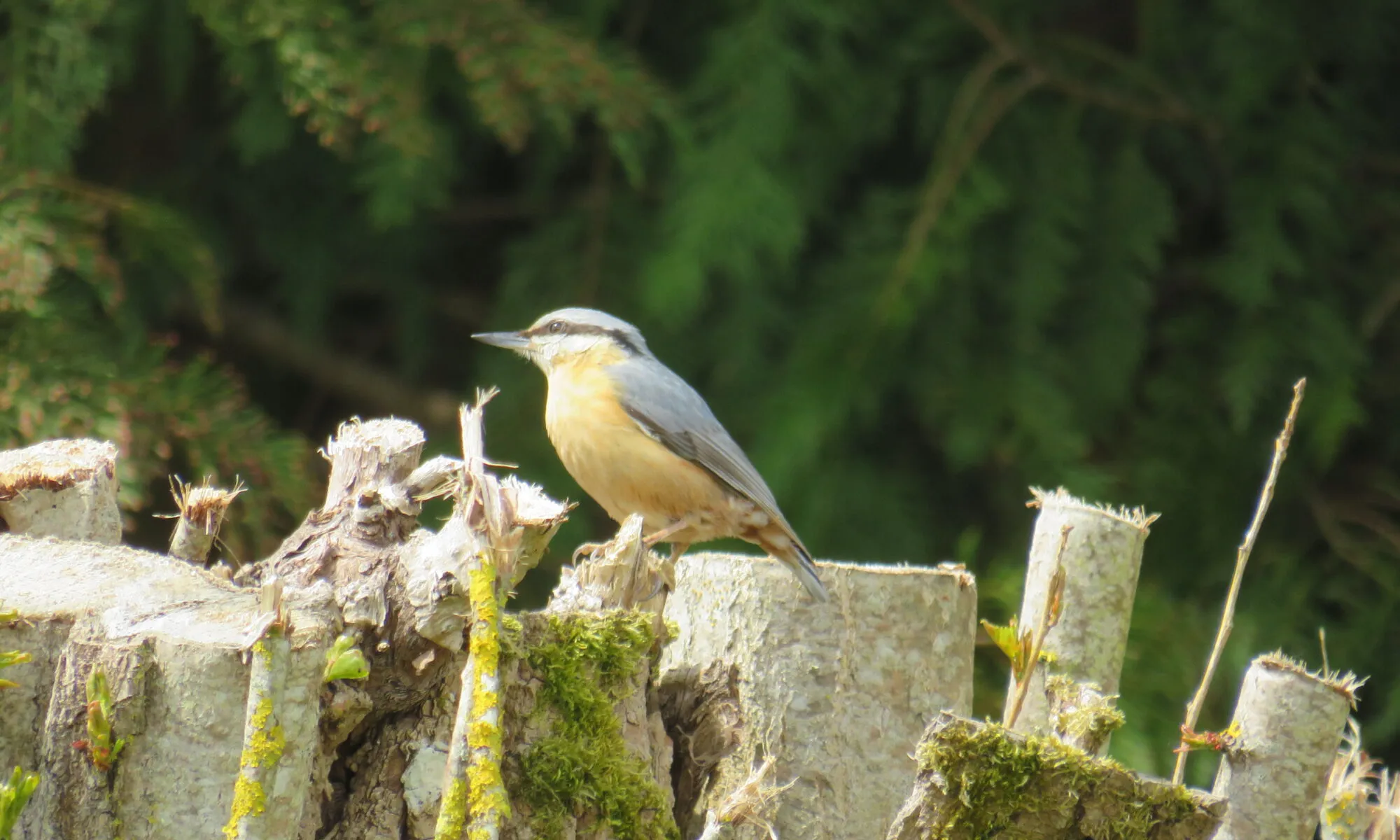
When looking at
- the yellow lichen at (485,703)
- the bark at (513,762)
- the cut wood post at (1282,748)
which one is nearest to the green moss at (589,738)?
the bark at (513,762)

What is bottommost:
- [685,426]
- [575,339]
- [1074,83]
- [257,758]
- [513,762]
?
[513,762]

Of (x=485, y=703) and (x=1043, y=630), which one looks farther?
(x=1043, y=630)

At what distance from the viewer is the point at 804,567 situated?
218 cm

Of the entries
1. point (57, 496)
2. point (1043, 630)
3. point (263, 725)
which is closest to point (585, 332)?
point (57, 496)

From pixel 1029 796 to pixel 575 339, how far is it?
86.1 inches

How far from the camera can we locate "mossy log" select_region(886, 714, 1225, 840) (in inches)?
58.3

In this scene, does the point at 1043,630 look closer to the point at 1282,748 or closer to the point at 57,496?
the point at 1282,748

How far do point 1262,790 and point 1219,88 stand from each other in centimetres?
273

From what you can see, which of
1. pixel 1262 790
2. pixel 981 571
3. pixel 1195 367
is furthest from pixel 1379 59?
pixel 1262 790

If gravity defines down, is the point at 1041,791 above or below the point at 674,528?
above

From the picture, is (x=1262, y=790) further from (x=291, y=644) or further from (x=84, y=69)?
(x=84, y=69)

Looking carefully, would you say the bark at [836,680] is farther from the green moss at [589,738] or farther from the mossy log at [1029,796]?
the mossy log at [1029,796]

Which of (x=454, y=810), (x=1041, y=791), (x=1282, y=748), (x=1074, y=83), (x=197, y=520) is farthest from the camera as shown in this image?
(x=1074, y=83)

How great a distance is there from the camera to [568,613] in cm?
171
